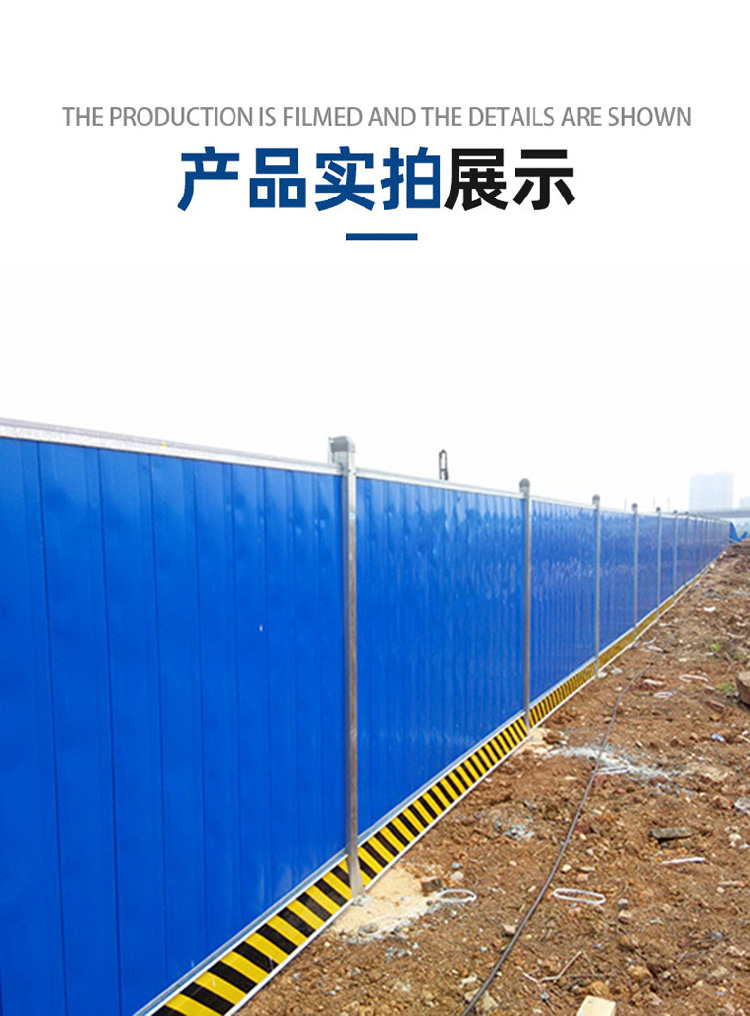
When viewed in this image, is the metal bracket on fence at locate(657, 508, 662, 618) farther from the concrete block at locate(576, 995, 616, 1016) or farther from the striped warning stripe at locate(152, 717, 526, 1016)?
the concrete block at locate(576, 995, 616, 1016)

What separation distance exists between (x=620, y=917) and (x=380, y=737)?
5.64ft

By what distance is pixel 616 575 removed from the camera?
39.8ft

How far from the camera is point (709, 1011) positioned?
3.11 metres

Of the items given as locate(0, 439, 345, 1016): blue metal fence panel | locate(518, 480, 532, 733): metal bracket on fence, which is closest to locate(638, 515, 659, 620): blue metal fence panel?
→ locate(518, 480, 532, 733): metal bracket on fence

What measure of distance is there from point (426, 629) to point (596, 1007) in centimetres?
249

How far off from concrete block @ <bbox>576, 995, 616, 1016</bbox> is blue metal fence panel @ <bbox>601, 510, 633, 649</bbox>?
847 centimetres

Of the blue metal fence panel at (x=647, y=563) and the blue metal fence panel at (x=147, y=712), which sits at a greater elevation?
the blue metal fence panel at (x=147, y=712)

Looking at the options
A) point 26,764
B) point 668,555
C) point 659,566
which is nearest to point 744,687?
point 26,764

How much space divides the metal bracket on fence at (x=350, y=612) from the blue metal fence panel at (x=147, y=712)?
234 mm

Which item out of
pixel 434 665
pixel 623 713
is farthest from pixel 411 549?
pixel 623 713

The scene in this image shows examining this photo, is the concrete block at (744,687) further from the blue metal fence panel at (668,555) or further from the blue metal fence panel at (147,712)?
the blue metal fence panel at (668,555)

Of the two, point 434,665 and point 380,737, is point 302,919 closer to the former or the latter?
point 380,737

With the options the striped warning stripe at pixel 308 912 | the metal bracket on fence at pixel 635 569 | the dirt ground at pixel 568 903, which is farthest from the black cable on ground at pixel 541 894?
the metal bracket on fence at pixel 635 569

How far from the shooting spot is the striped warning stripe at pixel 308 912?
9.73 ft
